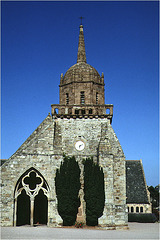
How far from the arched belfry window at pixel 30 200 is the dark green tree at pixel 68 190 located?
1.21m

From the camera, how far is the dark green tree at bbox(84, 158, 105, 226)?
68.5 feet

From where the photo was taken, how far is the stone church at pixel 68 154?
20.9 metres

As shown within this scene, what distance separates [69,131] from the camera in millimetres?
24344

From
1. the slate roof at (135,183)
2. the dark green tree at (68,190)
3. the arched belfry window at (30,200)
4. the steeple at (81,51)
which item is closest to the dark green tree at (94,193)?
the dark green tree at (68,190)

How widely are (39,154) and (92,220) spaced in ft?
21.4

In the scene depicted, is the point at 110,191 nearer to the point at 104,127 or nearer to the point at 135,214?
the point at 104,127

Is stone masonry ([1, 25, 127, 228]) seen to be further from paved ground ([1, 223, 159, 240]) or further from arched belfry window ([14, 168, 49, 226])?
paved ground ([1, 223, 159, 240])

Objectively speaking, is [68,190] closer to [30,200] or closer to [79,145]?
[30,200]

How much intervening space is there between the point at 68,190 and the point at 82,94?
944 centimetres

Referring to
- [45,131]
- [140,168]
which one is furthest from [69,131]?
[140,168]

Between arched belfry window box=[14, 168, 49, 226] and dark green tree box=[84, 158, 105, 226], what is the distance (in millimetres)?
3196

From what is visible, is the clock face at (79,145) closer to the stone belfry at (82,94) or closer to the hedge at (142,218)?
the stone belfry at (82,94)

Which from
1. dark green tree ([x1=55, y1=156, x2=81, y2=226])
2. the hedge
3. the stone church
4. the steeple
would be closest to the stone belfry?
the stone church

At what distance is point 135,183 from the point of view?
36969 millimetres
